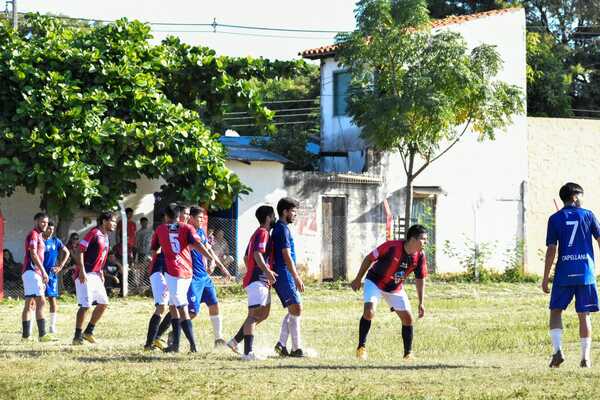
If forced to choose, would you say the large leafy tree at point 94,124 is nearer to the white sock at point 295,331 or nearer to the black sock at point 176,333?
the black sock at point 176,333

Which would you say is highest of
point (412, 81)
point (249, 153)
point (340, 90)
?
point (340, 90)

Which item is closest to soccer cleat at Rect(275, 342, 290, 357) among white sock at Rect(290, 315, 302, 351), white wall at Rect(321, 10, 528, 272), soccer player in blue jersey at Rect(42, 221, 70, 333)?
white sock at Rect(290, 315, 302, 351)

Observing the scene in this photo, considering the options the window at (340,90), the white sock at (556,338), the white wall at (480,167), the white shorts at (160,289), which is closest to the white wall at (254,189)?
the white wall at (480,167)

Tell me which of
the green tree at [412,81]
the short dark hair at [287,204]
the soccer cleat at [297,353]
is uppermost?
the green tree at [412,81]

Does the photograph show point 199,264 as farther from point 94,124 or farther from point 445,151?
point 445,151

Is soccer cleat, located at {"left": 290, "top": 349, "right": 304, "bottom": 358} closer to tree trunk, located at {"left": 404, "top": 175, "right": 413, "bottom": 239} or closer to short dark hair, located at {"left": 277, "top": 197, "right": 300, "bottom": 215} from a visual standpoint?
short dark hair, located at {"left": 277, "top": 197, "right": 300, "bottom": 215}

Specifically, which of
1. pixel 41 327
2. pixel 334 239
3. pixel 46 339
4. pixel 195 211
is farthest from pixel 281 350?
pixel 334 239

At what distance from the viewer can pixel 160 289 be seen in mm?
14125

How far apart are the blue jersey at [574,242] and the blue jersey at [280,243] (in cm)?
299

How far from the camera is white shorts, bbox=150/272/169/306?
46.2 ft

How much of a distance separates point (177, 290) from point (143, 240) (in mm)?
12819

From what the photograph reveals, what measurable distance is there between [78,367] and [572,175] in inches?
975

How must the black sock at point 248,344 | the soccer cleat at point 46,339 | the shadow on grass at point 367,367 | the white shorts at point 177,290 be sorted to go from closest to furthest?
1. the shadow on grass at point 367,367
2. the black sock at point 248,344
3. the white shorts at point 177,290
4. the soccer cleat at point 46,339

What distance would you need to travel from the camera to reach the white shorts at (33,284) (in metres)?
16.3
